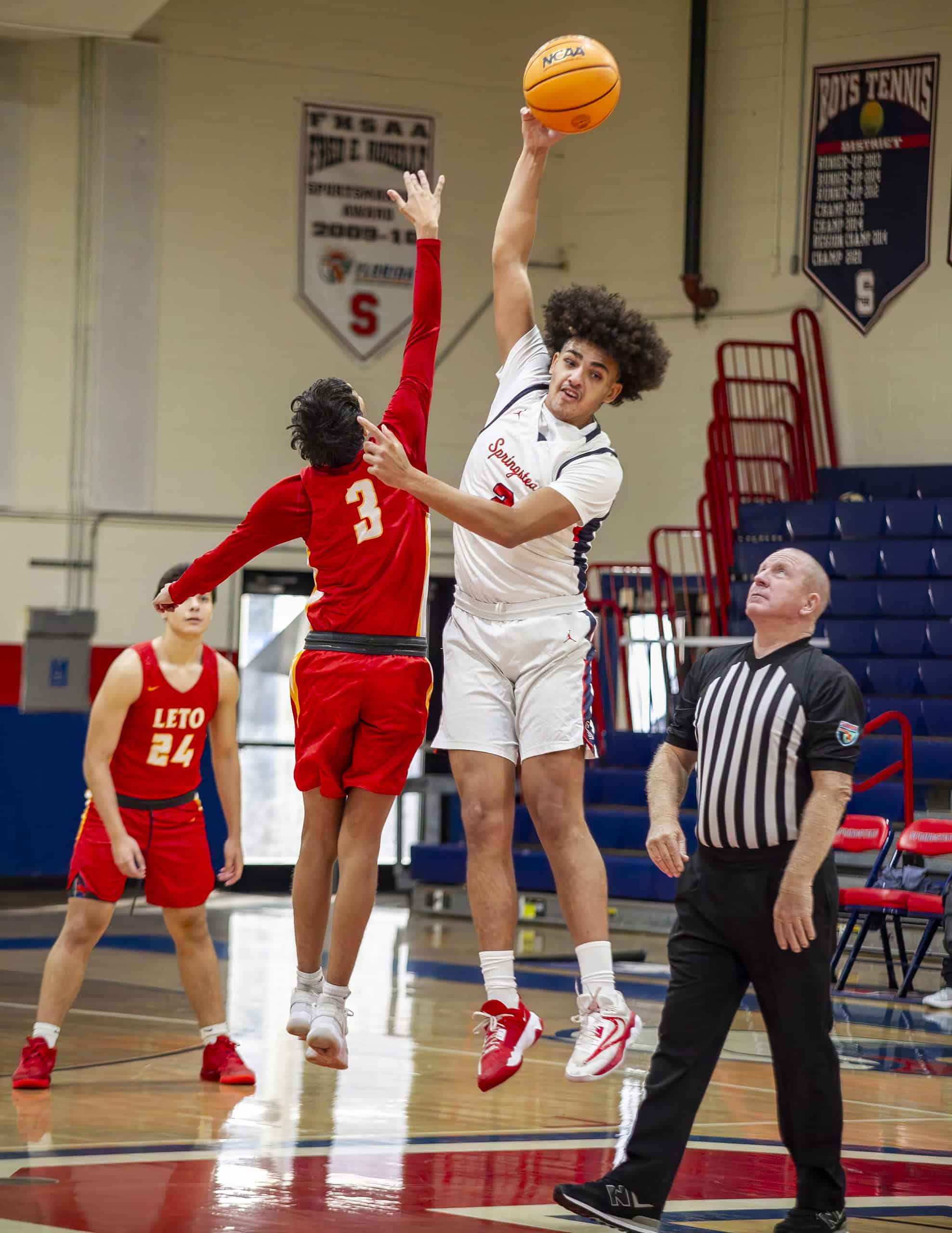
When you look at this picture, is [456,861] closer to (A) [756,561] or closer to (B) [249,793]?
(B) [249,793]

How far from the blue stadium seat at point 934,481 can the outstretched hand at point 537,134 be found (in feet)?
30.8

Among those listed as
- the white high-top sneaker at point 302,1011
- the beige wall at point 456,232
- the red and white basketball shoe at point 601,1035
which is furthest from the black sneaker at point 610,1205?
the beige wall at point 456,232

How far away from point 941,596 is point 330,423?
916 cm

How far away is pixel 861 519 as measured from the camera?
1395cm

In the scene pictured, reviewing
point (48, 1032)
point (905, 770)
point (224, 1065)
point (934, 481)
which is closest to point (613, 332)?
point (224, 1065)

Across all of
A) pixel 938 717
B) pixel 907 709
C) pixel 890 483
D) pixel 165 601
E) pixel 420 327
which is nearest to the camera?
pixel 420 327

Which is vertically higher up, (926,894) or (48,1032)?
(926,894)

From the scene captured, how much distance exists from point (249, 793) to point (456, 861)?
234cm

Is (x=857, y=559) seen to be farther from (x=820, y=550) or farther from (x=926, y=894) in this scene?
(x=926, y=894)

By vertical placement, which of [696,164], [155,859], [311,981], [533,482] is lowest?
[311,981]

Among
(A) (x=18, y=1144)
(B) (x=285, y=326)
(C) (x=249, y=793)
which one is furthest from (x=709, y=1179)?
(B) (x=285, y=326)

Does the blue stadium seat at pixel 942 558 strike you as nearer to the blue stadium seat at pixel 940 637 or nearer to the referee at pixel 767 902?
the blue stadium seat at pixel 940 637

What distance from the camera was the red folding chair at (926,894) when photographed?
969 cm

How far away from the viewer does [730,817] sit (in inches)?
192
